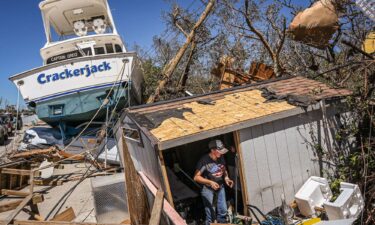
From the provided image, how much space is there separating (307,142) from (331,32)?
8.07 ft

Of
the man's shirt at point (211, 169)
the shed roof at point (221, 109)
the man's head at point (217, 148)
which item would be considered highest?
the shed roof at point (221, 109)

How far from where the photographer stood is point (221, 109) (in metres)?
6.24

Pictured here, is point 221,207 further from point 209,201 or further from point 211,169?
point 211,169

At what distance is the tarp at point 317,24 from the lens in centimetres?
505

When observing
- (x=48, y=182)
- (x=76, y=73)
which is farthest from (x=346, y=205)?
(x=76, y=73)

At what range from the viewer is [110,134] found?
44.5 ft

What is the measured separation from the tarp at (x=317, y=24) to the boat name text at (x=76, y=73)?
8228 mm

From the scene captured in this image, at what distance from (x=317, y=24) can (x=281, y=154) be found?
2.71m

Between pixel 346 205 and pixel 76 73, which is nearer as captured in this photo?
pixel 346 205

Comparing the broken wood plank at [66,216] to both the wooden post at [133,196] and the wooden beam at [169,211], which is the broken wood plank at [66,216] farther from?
the wooden beam at [169,211]

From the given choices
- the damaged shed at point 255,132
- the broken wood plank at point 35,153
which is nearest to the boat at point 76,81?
the broken wood plank at point 35,153

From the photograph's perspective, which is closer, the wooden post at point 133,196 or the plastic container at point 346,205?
the plastic container at point 346,205

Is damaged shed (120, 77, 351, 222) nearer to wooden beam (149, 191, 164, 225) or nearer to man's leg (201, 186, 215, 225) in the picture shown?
wooden beam (149, 191, 164, 225)

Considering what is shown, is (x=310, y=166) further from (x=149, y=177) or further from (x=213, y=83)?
(x=213, y=83)
